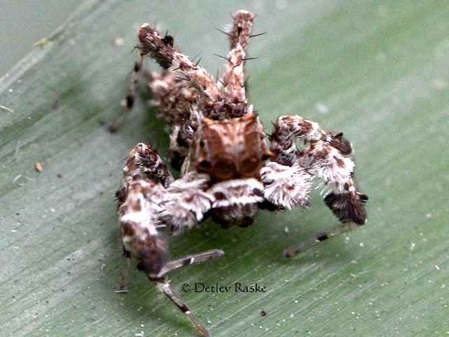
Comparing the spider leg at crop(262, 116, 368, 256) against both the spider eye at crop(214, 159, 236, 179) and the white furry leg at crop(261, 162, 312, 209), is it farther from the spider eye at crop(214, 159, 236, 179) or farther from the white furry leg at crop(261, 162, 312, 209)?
the spider eye at crop(214, 159, 236, 179)

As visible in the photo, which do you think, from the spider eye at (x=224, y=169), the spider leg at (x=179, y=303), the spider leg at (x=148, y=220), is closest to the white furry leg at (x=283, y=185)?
the spider eye at (x=224, y=169)

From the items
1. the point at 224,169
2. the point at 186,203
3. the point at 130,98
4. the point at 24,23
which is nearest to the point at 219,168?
the point at 224,169

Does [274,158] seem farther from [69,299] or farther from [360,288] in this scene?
[69,299]

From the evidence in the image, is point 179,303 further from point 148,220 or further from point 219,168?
point 219,168

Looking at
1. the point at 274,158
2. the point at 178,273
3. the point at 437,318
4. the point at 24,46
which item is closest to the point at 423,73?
the point at 274,158

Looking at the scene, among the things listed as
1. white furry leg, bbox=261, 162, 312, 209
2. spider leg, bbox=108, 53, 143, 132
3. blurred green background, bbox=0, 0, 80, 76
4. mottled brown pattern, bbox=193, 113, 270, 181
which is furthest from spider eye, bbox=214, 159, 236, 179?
blurred green background, bbox=0, 0, 80, 76

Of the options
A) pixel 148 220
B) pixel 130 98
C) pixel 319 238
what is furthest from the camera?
pixel 130 98
